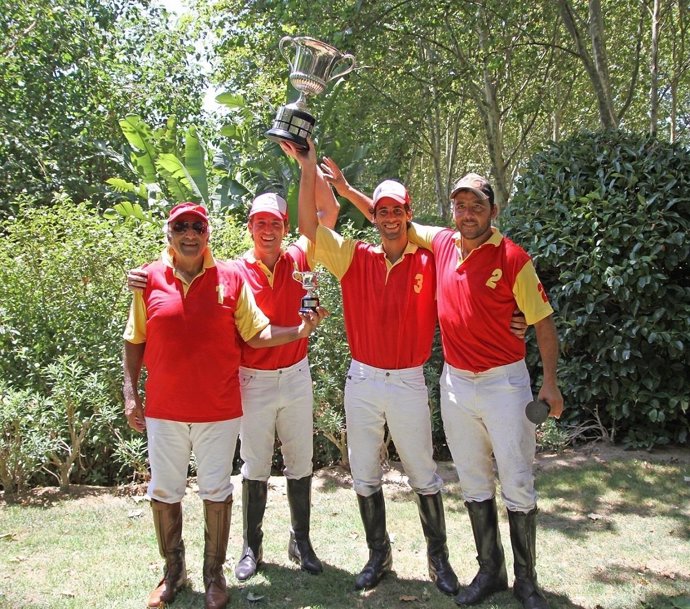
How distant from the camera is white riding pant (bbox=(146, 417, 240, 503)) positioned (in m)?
3.57

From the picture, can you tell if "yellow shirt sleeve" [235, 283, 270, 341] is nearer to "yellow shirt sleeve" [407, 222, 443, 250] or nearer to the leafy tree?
"yellow shirt sleeve" [407, 222, 443, 250]

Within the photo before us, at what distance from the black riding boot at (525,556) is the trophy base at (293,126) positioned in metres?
2.44

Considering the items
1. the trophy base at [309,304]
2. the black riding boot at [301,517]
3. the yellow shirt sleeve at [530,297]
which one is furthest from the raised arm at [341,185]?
the black riding boot at [301,517]

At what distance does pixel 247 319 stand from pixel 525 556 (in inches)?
79.0

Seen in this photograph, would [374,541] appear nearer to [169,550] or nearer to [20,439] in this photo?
[169,550]

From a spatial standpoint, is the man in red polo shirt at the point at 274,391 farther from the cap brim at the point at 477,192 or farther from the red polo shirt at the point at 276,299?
the cap brim at the point at 477,192

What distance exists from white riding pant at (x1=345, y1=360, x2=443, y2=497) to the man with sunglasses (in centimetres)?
50

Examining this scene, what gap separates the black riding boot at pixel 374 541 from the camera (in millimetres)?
3939

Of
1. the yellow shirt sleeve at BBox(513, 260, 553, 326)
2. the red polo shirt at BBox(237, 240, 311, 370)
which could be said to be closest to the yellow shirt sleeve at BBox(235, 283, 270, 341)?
the red polo shirt at BBox(237, 240, 311, 370)

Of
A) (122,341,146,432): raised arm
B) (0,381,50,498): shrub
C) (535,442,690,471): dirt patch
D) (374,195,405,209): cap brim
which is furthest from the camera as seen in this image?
(535,442,690,471): dirt patch

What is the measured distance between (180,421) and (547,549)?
264 cm

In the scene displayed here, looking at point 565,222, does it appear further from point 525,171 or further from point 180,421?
point 180,421

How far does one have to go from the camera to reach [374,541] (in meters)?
4.01

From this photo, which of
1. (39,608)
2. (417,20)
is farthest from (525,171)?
(39,608)
